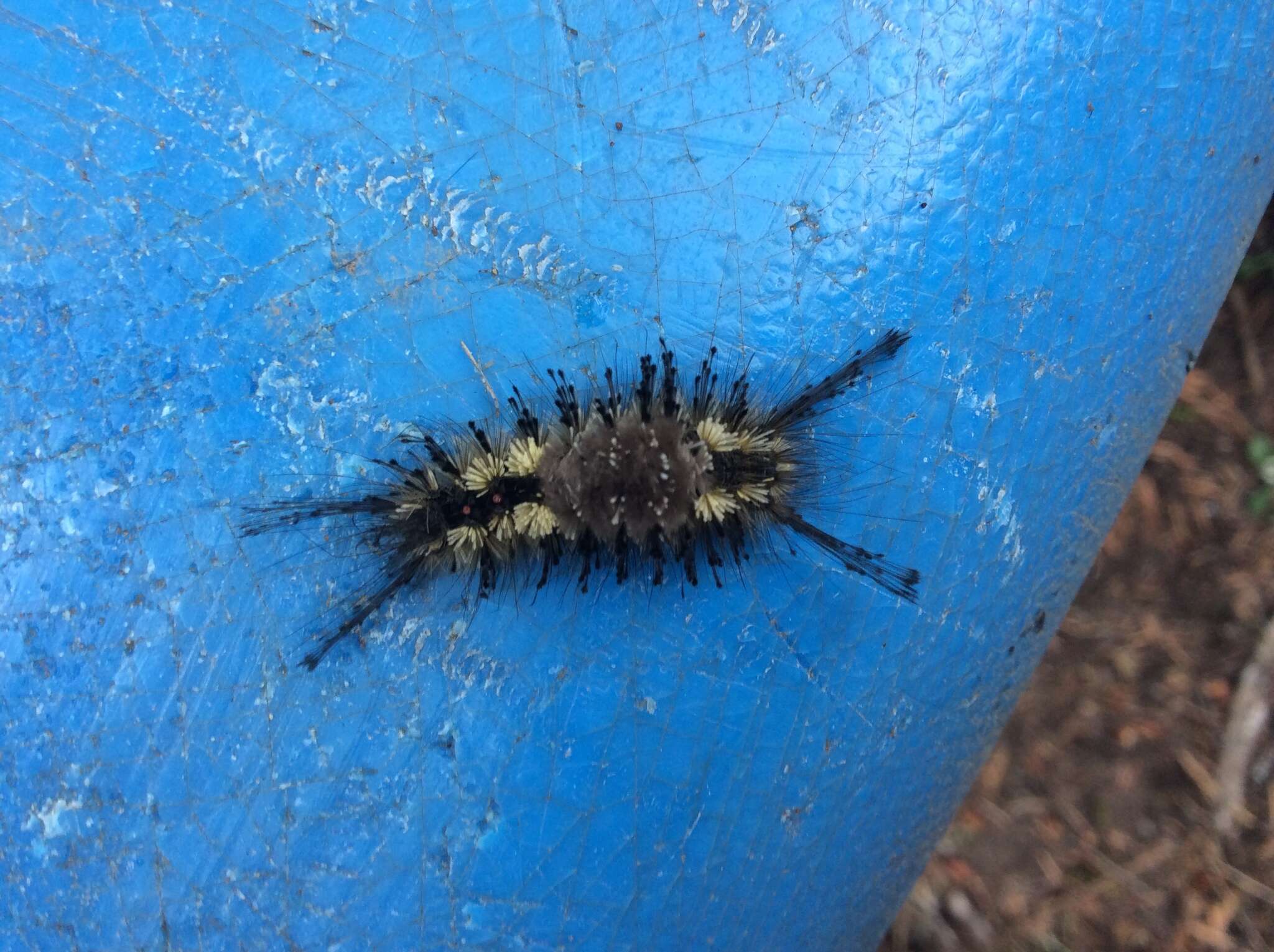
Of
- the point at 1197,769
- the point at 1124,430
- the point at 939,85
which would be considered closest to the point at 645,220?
the point at 939,85

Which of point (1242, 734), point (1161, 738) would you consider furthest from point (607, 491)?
point (1242, 734)

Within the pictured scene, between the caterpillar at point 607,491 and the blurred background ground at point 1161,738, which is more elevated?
the caterpillar at point 607,491

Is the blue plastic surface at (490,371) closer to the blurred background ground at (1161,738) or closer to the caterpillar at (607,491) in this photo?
the caterpillar at (607,491)

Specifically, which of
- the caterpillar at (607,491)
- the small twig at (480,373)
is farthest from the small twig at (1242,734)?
the small twig at (480,373)

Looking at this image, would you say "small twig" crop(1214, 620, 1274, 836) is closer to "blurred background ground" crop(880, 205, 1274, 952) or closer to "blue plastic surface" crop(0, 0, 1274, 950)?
"blurred background ground" crop(880, 205, 1274, 952)

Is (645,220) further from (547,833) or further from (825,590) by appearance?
(547,833)

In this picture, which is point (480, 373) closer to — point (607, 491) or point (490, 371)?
point (490, 371)
